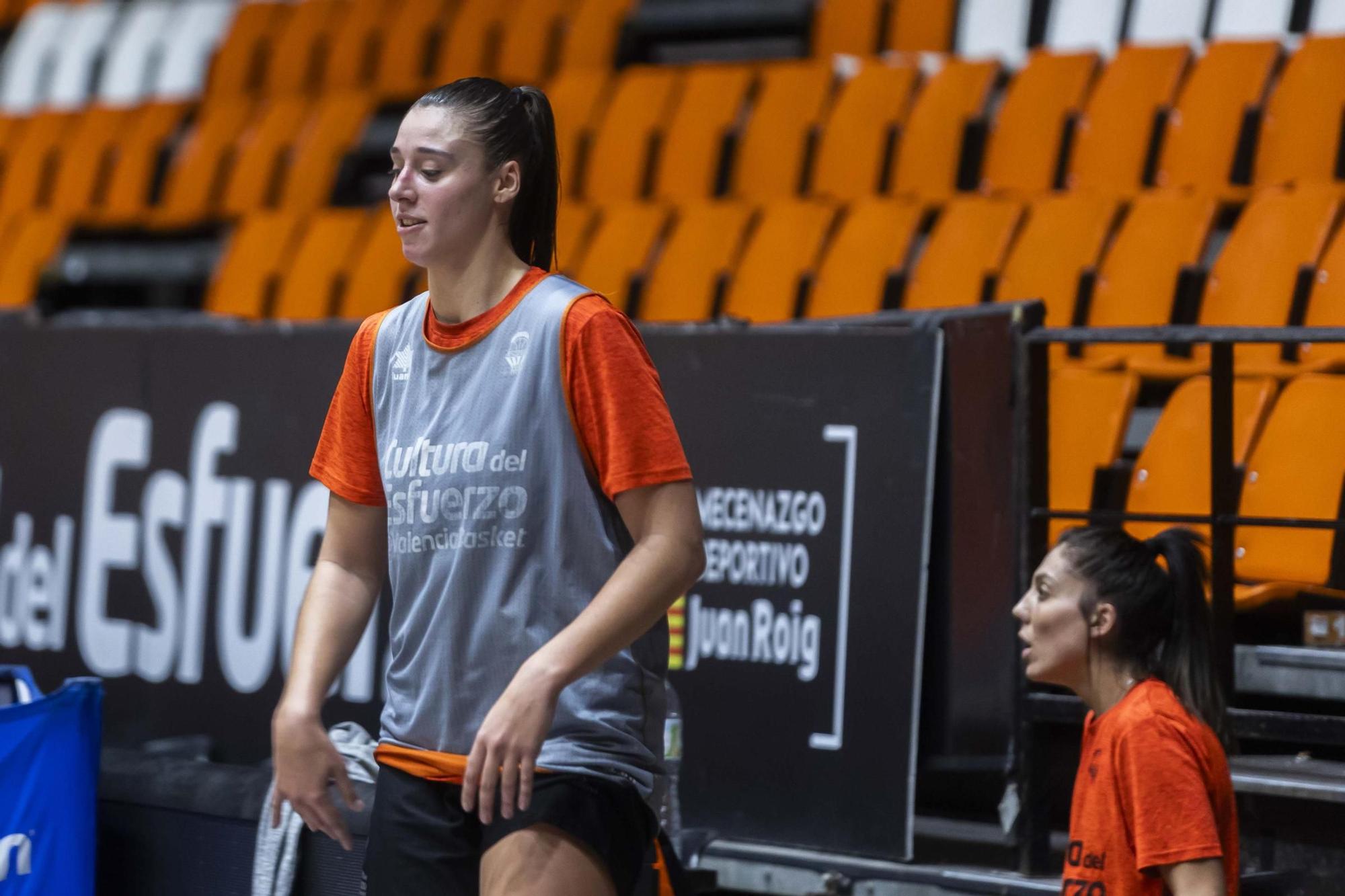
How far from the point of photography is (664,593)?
1.79 metres

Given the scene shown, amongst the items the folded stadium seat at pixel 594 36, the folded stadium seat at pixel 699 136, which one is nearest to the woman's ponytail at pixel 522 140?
the folded stadium seat at pixel 699 136

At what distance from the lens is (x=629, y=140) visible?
7.73m

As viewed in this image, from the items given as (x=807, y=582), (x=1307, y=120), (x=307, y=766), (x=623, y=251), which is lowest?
(x=307, y=766)

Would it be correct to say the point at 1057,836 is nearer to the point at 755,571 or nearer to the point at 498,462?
the point at 755,571

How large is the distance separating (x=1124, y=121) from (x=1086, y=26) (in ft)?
4.06

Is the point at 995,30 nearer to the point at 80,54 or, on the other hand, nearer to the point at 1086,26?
the point at 1086,26

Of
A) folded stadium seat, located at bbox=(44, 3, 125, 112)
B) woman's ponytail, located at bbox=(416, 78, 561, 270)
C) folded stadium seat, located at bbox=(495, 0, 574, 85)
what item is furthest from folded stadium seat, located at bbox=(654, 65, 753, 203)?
woman's ponytail, located at bbox=(416, 78, 561, 270)

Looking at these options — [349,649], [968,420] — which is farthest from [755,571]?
[349,649]

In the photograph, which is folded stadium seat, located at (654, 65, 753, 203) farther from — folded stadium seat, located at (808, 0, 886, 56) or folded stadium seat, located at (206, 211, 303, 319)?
folded stadium seat, located at (206, 211, 303, 319)

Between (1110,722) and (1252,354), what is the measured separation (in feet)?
9.28

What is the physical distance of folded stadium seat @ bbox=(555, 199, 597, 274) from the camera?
6.92 meters

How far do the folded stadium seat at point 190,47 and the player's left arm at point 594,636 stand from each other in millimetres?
9096

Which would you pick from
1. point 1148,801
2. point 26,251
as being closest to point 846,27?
point 26,251

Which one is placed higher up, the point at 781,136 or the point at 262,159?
the point at 262,159
